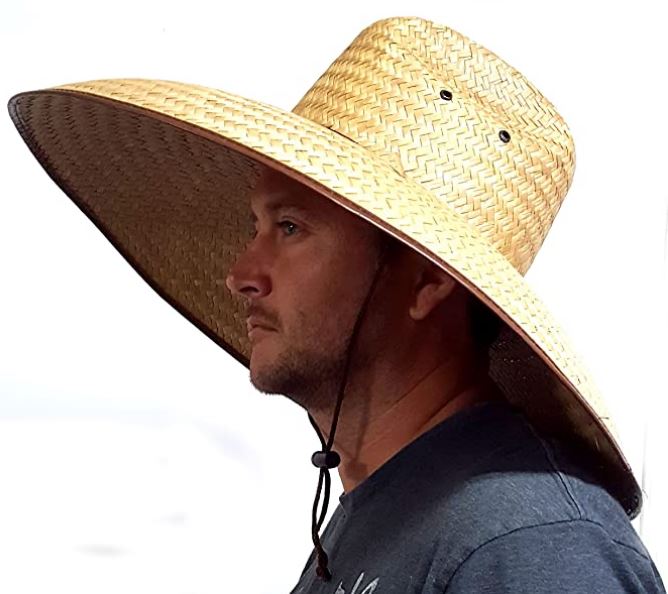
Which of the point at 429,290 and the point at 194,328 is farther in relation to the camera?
the point at 194,328

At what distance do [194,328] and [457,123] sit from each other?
0.62 m

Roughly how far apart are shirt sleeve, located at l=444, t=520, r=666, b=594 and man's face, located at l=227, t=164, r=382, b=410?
232mm

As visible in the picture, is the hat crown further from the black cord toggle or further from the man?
the black cord toggle

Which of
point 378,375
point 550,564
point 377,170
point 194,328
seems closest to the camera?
point 550,564

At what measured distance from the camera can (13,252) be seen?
1446 mm

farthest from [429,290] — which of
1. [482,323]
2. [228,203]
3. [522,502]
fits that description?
[228,203]

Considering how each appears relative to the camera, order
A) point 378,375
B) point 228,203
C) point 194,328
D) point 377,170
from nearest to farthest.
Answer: point 377,170, point 378,375, point 228,203, point 194,328

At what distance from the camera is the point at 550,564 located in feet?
2.36

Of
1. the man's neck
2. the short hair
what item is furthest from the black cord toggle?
the short hair

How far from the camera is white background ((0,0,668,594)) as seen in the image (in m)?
1.42

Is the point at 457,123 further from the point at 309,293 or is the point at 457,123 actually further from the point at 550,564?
the point at 550,564

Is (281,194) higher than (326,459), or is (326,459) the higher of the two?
(281,194)

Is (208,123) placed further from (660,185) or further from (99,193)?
(660,185)

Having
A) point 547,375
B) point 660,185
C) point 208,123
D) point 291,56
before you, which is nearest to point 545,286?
point 660,185
